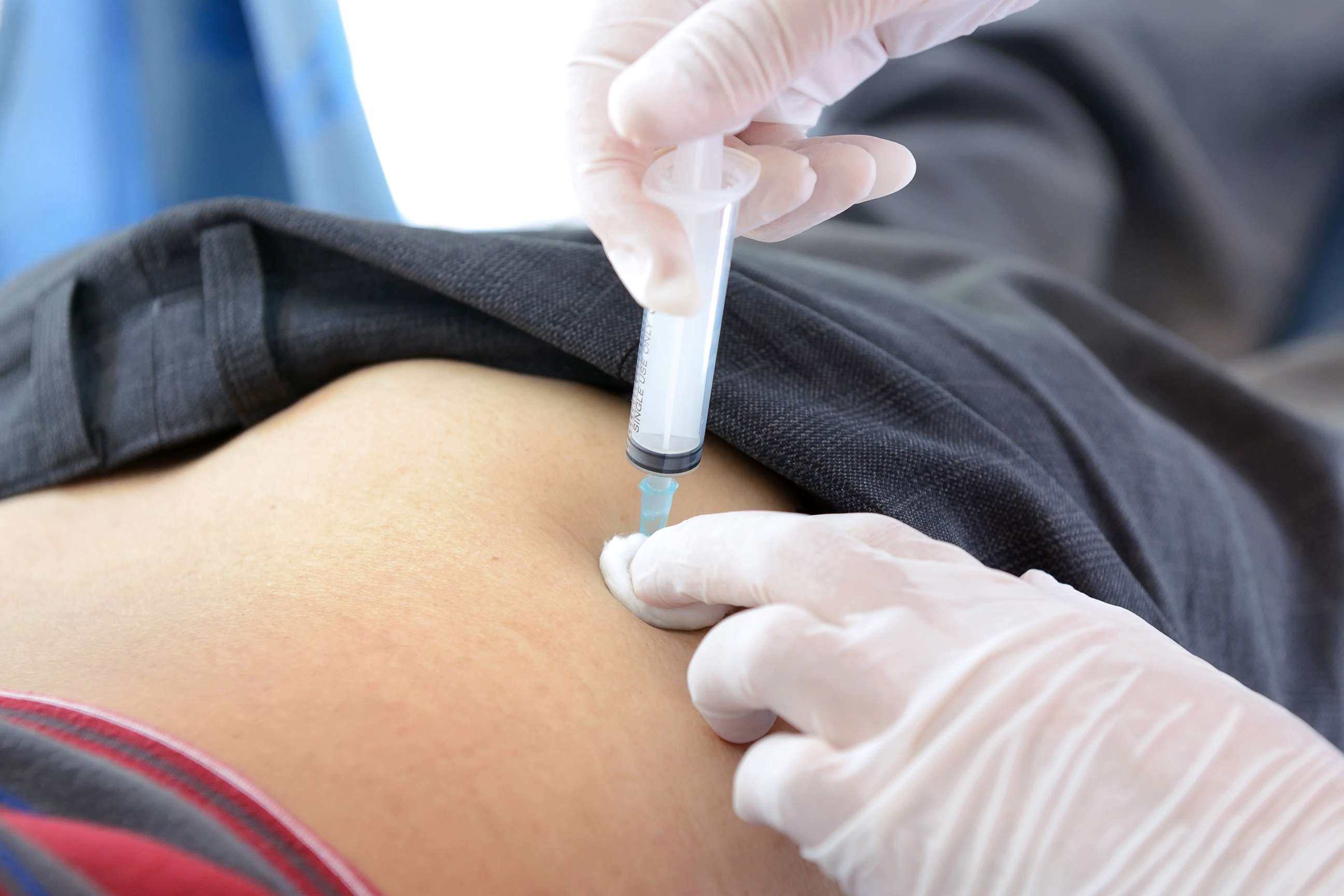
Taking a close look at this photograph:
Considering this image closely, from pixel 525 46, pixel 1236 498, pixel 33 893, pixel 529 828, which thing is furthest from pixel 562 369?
pixel 525 46

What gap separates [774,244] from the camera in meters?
1.65

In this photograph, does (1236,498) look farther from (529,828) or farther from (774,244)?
(529,828)

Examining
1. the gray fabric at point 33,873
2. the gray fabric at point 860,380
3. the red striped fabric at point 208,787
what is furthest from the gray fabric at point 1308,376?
the gray fabric at point 33,873

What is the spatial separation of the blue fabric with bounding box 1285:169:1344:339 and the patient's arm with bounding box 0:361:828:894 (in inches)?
64.2

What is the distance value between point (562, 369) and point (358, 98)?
3.47ft

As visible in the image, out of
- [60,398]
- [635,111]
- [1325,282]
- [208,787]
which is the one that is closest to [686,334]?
[635,111]

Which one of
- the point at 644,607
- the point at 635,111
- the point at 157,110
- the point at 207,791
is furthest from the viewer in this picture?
the point at 157,110

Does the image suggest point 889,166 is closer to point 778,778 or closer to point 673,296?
point 673,296

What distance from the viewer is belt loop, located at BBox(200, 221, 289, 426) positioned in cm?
94

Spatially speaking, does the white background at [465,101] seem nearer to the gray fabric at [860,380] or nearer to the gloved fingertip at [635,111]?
the gray fabric at [860,380]

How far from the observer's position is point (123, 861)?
0.42m

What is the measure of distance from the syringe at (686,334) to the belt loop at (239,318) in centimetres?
42

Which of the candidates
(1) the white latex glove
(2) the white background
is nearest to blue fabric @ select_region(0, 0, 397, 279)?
(2) the white background

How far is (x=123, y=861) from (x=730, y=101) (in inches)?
22.8
